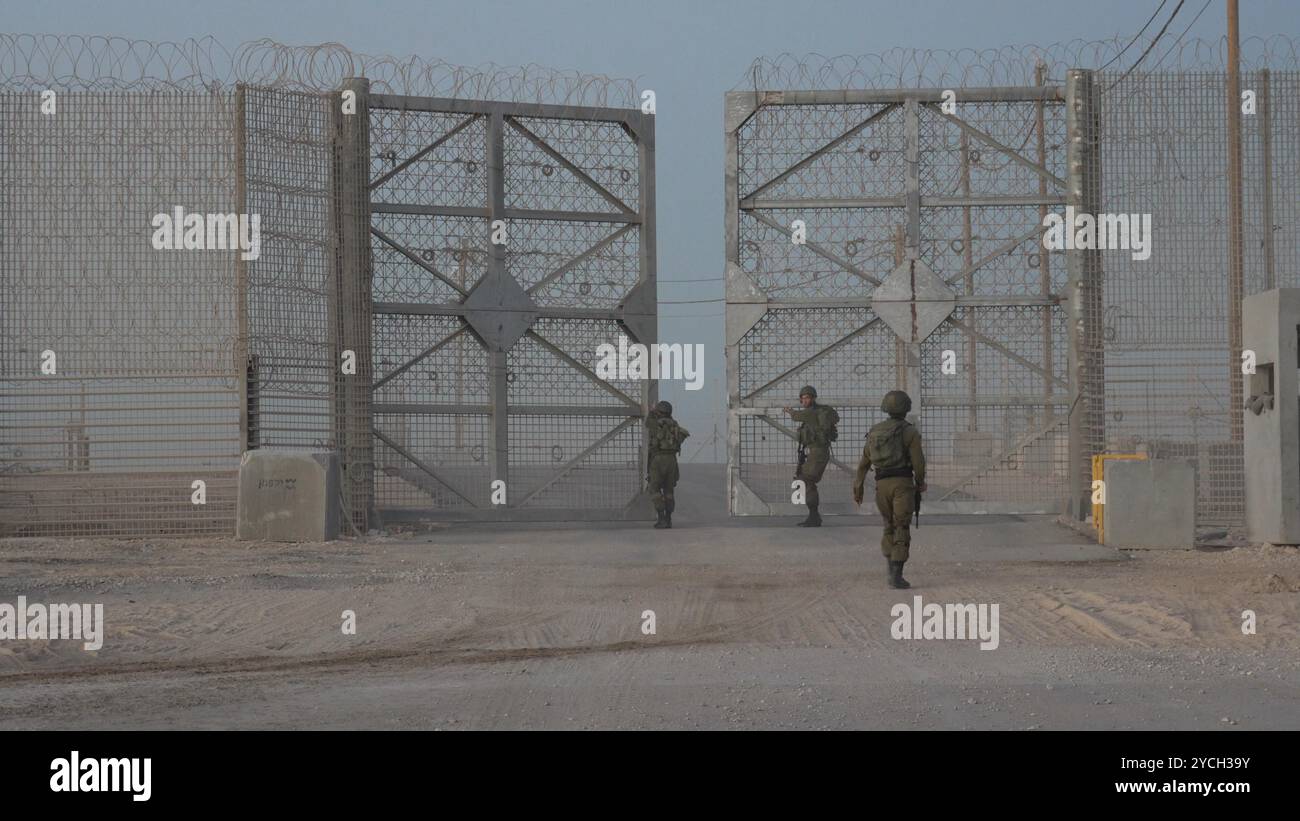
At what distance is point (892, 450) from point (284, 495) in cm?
612

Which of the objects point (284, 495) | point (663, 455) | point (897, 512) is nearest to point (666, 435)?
point (663, 455)

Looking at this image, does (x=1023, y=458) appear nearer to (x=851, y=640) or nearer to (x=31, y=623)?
(x=851, y=640)

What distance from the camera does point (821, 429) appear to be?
16328mm

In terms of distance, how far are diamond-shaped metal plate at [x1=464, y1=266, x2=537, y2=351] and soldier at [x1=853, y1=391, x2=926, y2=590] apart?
607 centimetres

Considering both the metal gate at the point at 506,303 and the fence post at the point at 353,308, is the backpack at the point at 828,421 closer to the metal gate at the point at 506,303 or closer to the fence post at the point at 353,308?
the metal gate at the point at 506,303

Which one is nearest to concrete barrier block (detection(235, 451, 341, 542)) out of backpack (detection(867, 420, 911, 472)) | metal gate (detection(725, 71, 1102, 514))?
metal gate (detection(725, 71, 1102, 514))

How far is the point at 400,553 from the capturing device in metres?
13.8

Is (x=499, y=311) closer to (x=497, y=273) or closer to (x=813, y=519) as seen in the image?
(x=497, y=273)

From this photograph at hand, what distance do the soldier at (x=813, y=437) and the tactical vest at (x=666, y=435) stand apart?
48.8 inches

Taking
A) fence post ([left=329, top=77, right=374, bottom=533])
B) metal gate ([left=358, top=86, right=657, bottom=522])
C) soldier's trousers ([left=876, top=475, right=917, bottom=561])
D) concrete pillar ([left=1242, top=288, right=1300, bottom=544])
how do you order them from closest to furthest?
soldier's trousers ([left=876, top=475, right=917, bottom=561]) → concrete pillar ([left=1242, top=288, right=1300, bottom=544]) → fence post ([left=329, top=77, right=374, bottom=533]) → metal gate ([left=358, top=86, right=657, bottom=522])

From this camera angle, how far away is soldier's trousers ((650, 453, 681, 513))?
16344mm

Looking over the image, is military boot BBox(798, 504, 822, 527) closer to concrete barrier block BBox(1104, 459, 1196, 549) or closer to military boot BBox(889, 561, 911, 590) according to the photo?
concrete barrier block BBox(1104, 459, 1196, 549)
